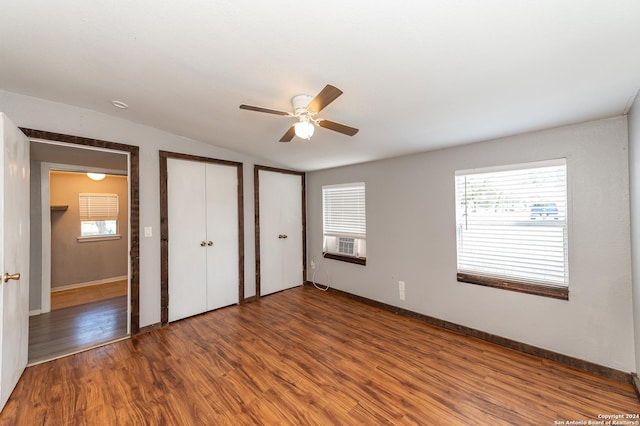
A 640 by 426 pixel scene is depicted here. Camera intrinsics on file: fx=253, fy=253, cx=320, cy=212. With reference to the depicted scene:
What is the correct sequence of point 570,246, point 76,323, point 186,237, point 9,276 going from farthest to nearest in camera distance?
point 186,237
point 76,323
point 570,246
point 9,276

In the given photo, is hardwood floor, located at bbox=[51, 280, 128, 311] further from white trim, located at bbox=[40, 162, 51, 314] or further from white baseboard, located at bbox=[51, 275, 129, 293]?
white trim, located at bbox=[40, 162, 51, 314]

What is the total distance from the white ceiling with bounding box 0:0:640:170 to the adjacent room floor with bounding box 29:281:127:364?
2.62m

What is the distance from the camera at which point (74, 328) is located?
320 centimetres

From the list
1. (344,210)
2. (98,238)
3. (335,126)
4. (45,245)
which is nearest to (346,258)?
(344,210)

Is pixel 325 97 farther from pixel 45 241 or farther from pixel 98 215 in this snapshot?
pixel 98 215

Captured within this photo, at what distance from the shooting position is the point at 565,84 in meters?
1.71

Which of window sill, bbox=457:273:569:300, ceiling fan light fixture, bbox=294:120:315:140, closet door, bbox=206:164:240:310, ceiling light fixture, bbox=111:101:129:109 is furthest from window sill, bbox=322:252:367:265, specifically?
ceiling light fixture, bbox=111:101:129:109

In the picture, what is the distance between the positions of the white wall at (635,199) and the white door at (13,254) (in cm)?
453

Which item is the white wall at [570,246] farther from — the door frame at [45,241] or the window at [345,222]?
the door frame at [45,241]

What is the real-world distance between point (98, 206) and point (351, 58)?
19.9 feet

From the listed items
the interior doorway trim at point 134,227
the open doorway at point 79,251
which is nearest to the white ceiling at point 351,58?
the interior doorway trim at point 134,227

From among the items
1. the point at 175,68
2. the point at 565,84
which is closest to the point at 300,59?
the point at 175,68

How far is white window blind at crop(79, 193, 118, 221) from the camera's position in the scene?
5074 mm

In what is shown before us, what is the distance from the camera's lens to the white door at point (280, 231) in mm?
4410
